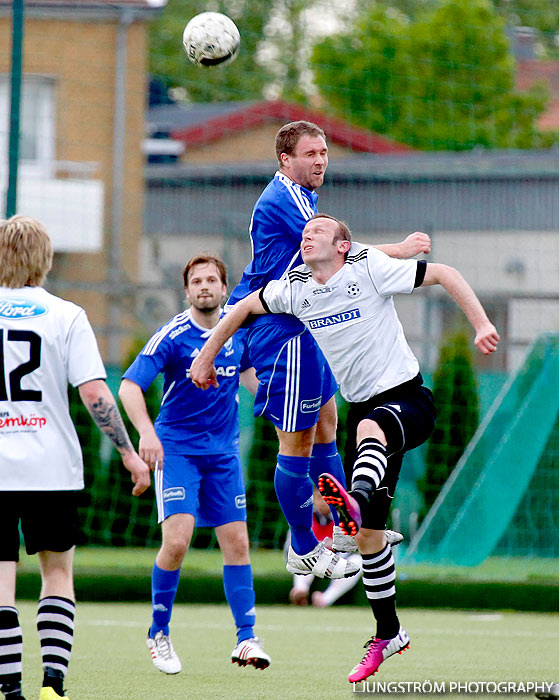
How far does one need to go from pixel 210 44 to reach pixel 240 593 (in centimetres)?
309

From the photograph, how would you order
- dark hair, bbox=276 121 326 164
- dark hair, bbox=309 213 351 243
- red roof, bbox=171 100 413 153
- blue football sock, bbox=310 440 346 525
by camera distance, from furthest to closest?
red roof, bbox=171 100 413 153, blue football sock, bbox=310 440 346 525, dark hair, bbox=276 121 326 164, dark hair, bbox=309 213 351 243

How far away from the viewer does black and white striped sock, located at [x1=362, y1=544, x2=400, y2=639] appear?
6.61 metres

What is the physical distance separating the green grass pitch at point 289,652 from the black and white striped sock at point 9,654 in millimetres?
703

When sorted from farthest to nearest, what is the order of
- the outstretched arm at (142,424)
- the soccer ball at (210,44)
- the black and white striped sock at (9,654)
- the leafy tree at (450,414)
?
the leafy tree at (450,414)
the soccer ball at (210,44)
the outstretched arm at (142,424)
the black and white striped sock at (9,654)

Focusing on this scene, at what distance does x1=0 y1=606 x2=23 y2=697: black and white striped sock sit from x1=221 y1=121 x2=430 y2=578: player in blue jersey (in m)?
1.79

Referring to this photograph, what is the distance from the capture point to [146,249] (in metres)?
22.4

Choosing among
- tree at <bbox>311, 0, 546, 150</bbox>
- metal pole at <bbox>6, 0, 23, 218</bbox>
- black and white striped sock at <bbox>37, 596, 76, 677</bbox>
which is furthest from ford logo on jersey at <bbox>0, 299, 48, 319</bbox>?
tree at <bbox>311, 0, 546, 150</bbox>

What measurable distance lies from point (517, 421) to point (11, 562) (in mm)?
8012

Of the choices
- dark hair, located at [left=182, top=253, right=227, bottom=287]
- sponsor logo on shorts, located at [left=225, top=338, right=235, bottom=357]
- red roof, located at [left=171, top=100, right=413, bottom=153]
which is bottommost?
sponsor logo on shorts, located at [left=225, top=338, right=235, bottom=357]

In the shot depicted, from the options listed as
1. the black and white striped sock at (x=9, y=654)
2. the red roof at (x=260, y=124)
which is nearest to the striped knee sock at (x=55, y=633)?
the black and white striped sock at (x=9, y=654)

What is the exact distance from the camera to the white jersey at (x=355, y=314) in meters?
6.52

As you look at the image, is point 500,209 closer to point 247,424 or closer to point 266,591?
point 247,424

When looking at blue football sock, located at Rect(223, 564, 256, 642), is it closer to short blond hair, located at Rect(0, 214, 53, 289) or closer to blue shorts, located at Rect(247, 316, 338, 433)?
blue shorts, located at Rect(247, 316, 338, 433)

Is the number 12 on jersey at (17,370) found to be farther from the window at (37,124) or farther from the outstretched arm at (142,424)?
the window at (37,124)
